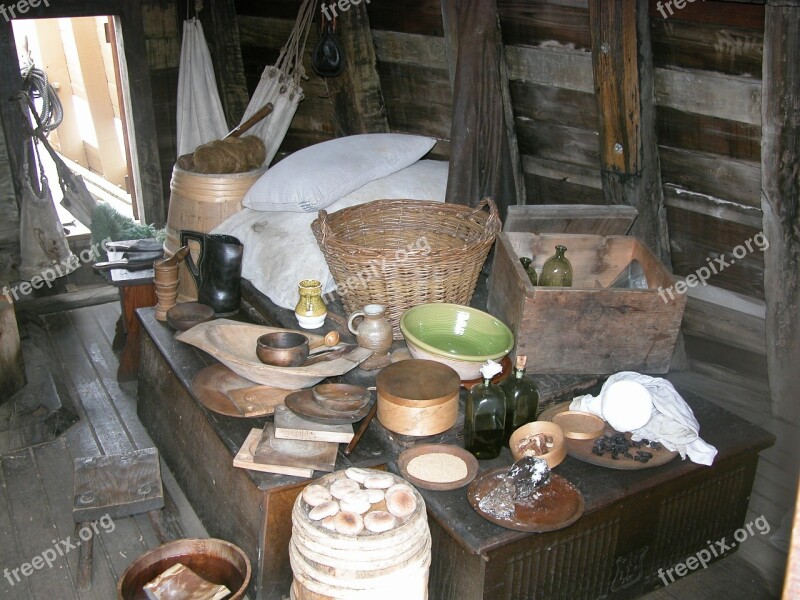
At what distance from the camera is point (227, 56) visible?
512cm

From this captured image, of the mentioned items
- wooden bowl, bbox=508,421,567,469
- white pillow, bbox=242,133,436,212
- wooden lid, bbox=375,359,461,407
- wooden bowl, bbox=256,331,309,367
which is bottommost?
wooden bowl, bbox=508,421,567,469

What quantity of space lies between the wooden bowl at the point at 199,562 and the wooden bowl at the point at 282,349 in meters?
0.67

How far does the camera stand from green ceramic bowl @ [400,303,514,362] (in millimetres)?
3014

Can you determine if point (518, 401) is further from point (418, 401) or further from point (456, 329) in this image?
point (456, 329)

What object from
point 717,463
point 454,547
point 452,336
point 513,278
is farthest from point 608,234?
point 454,547

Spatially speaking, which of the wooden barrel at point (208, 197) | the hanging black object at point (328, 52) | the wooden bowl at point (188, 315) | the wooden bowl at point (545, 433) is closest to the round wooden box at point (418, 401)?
the wooden bowl at point (545, 433)

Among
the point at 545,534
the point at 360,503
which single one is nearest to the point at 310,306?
the point at 360,503

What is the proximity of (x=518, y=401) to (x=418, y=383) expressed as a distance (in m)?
0.34

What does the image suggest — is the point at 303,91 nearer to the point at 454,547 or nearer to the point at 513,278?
the point at 513,278

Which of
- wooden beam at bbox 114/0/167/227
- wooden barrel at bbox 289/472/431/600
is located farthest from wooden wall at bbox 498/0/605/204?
wooden beam at bbox 114/0/167/227

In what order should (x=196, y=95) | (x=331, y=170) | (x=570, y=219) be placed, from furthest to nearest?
(x=196, y=95), (x=331, y=170), (x=570, y=219)

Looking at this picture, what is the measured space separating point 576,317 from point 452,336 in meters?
0.49

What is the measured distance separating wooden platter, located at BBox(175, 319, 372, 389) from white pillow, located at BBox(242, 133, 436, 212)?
A: 2.46 feet

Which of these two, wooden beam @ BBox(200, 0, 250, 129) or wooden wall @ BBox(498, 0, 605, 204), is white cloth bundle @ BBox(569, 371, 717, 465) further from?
wooden beam @ BBox(200, 0, 250, 129)
